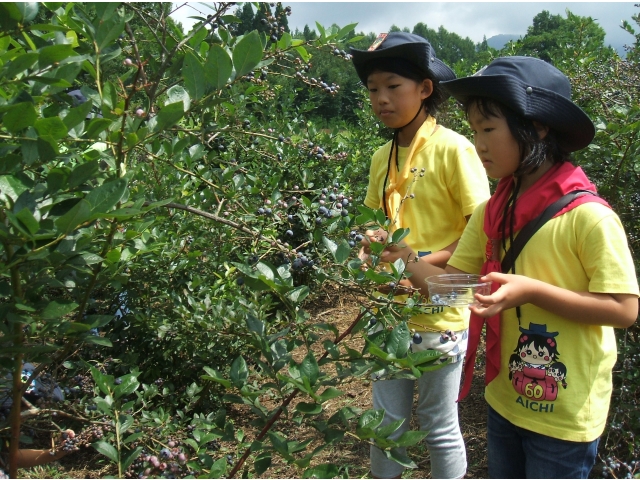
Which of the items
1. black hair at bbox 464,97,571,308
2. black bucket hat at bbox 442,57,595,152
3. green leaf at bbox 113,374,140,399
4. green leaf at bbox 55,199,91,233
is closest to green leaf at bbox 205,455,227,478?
green leaf at bbox 113,374,140,399

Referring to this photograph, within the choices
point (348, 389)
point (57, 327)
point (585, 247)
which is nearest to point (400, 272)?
Result: point (585, 247)

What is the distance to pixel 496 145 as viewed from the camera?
1.42 metres

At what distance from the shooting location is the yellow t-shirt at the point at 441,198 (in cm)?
187

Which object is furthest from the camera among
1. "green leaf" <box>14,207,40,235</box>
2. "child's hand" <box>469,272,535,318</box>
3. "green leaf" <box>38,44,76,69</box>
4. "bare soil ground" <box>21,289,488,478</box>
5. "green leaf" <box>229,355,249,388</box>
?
"bare soil ground" <box>21,289,488,478</box>

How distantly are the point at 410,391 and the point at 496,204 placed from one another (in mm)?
734

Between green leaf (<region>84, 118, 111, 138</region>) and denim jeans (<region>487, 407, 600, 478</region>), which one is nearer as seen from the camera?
green leaf (<region>84, 118, 111, 138</region>)

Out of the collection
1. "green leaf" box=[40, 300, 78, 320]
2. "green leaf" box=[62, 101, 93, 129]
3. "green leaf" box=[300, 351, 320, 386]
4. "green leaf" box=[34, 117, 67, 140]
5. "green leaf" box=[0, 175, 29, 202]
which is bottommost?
"green leaf" box=[300, 351, 320, 386]

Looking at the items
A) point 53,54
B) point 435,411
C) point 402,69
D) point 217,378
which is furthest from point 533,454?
point 53,54

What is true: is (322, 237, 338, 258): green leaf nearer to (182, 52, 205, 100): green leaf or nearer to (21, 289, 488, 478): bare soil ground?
(182, 52, 205, 100): green leaf

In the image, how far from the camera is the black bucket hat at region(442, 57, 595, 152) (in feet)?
4.55

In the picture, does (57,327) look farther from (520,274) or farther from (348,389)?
(348,389)

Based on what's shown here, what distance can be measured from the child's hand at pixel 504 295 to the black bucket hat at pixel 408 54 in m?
0.87

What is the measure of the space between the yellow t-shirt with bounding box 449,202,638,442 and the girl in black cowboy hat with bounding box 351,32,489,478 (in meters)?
0.43

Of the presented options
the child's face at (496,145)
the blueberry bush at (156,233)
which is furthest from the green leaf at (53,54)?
the child's face at (496,145)
